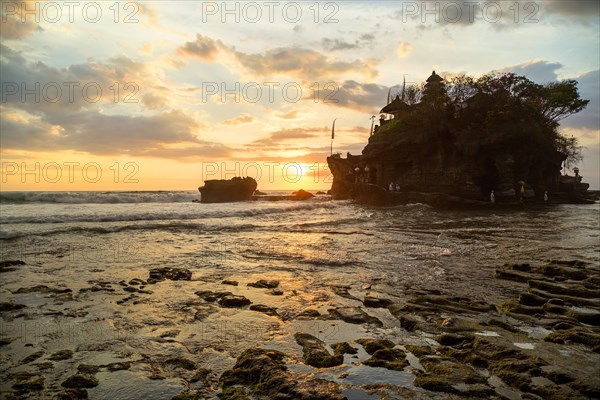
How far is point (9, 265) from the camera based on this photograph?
1029 cm

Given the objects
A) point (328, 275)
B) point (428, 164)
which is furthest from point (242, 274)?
point (428, 164)

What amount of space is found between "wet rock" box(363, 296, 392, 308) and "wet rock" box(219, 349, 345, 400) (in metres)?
2.98

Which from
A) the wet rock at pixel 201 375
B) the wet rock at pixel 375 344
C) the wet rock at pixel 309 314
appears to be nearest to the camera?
the wet rock at pixel 201 375

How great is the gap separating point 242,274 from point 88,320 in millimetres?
4256

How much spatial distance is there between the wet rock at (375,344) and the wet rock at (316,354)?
455mm

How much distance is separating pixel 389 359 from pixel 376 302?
252 cm

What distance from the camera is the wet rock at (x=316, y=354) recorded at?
4.50 m

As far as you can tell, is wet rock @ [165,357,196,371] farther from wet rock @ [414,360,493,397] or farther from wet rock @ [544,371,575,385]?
wet rock @ [544,371,575,385]

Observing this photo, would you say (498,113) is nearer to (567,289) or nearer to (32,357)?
(567,289)

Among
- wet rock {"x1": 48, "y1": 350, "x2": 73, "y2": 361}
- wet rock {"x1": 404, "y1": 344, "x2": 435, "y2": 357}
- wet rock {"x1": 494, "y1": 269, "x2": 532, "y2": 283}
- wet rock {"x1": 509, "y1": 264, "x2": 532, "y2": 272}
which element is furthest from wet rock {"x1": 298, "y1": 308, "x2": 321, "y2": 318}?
wet rock {"x1": 509, "y1": 264, "x2": 532, "y2": 272}

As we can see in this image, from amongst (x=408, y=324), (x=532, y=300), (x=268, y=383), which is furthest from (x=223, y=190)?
(x=268, y=383)

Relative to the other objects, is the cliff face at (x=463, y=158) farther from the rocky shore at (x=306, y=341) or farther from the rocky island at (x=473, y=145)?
the rocky shore at (x=306, y=341)

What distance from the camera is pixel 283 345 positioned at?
5.15m

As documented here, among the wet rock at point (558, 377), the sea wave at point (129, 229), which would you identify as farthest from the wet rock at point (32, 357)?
the sea wave at point (129, 229)
